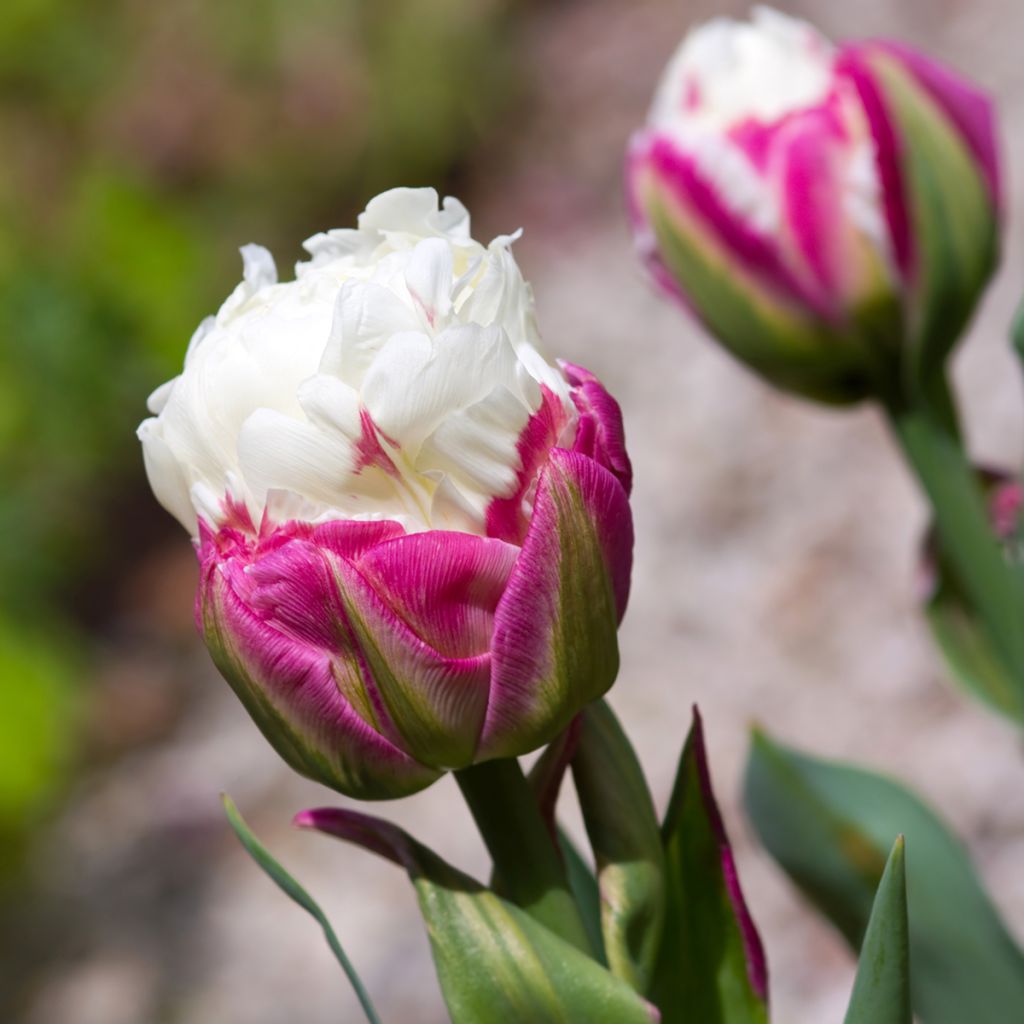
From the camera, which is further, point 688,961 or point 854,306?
point 854,306

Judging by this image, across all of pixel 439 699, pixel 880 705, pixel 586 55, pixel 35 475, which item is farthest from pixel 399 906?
pixel 586 55

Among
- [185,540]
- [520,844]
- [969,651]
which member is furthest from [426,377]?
[185,540]

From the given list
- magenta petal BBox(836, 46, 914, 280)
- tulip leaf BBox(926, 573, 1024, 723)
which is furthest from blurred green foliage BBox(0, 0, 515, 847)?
magenta petal BBox(836, 46, 914, 280)

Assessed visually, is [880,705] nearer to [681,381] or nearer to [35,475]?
[681,381]

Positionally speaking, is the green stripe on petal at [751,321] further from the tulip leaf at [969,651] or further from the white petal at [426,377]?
the white petal at [426,377]

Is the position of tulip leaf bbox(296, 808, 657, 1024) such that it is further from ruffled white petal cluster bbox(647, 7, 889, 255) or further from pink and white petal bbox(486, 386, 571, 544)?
ruffled white petal cluster bbox(647, 7, 889, 255)

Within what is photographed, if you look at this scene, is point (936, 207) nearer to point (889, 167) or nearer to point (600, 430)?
point (889, 167)
